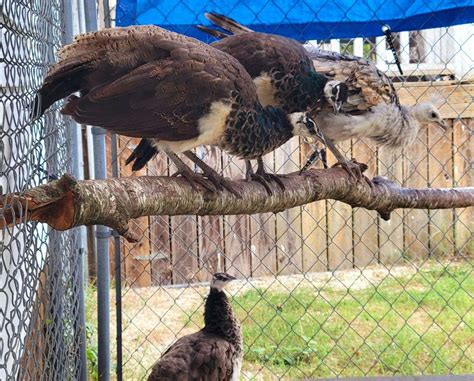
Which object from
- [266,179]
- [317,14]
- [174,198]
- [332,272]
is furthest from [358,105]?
[174,198]

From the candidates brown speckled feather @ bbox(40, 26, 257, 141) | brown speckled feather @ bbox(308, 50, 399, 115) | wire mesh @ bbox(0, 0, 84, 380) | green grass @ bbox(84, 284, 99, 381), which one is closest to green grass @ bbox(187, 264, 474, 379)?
green grass @ bbox(84, 284, 99, 381)

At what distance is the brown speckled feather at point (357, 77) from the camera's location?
11.9ft

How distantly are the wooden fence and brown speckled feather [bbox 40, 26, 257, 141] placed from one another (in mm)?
2381

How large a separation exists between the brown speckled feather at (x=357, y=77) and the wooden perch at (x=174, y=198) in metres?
0.62

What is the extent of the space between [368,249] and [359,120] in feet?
5.93

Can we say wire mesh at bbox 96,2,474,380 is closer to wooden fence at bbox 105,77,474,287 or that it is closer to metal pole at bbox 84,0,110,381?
wooden fence at bbox 105,77,474,287

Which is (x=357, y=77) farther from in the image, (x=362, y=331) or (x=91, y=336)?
(x=91, y=336)

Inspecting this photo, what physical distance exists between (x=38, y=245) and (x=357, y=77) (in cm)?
201

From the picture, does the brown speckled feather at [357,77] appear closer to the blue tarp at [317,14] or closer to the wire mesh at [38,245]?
the blue tarp at [317,14]

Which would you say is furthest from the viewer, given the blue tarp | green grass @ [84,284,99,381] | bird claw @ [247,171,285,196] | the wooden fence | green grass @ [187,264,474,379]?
the wooden fence

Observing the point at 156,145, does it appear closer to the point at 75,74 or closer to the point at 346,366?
the point at 75,74

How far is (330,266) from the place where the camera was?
5246 millimetres

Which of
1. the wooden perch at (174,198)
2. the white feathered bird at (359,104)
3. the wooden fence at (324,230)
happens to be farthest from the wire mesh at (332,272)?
the wooden perch at (174,198)

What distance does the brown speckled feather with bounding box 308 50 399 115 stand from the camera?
3639 mm
